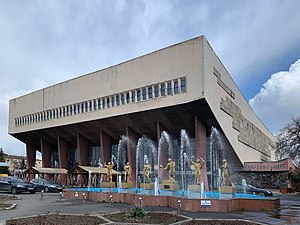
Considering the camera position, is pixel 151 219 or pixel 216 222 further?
pixel 151 219

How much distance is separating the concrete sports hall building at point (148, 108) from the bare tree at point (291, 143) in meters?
3.93

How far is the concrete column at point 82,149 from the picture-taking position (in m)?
47.2

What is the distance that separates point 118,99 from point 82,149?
12.1 metres

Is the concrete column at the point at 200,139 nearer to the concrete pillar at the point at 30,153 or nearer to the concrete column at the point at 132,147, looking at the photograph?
the concrete column at the point at 132,147

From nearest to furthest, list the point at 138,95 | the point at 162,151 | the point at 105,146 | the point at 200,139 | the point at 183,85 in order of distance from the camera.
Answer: the point at 183,85, the point at 200,139, the point at 162,151, the point at 138,95, the point at 105,146

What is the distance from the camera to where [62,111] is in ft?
154

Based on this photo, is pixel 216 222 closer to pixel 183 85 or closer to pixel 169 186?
pixel 169 186

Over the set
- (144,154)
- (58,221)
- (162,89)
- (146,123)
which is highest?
(162,89)

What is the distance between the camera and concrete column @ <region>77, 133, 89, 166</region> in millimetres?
47250

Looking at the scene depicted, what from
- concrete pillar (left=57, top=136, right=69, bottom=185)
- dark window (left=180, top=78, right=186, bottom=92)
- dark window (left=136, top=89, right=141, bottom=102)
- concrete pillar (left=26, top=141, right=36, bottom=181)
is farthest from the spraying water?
concrete pillar (left=26, top=141, right=36, bottom=181)

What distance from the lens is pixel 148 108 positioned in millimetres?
35438

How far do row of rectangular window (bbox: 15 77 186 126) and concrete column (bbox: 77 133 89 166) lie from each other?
400 cm

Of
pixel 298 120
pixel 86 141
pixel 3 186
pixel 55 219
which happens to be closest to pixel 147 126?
pixel 86 141

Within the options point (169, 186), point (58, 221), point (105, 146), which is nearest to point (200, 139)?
point (169, 186)
